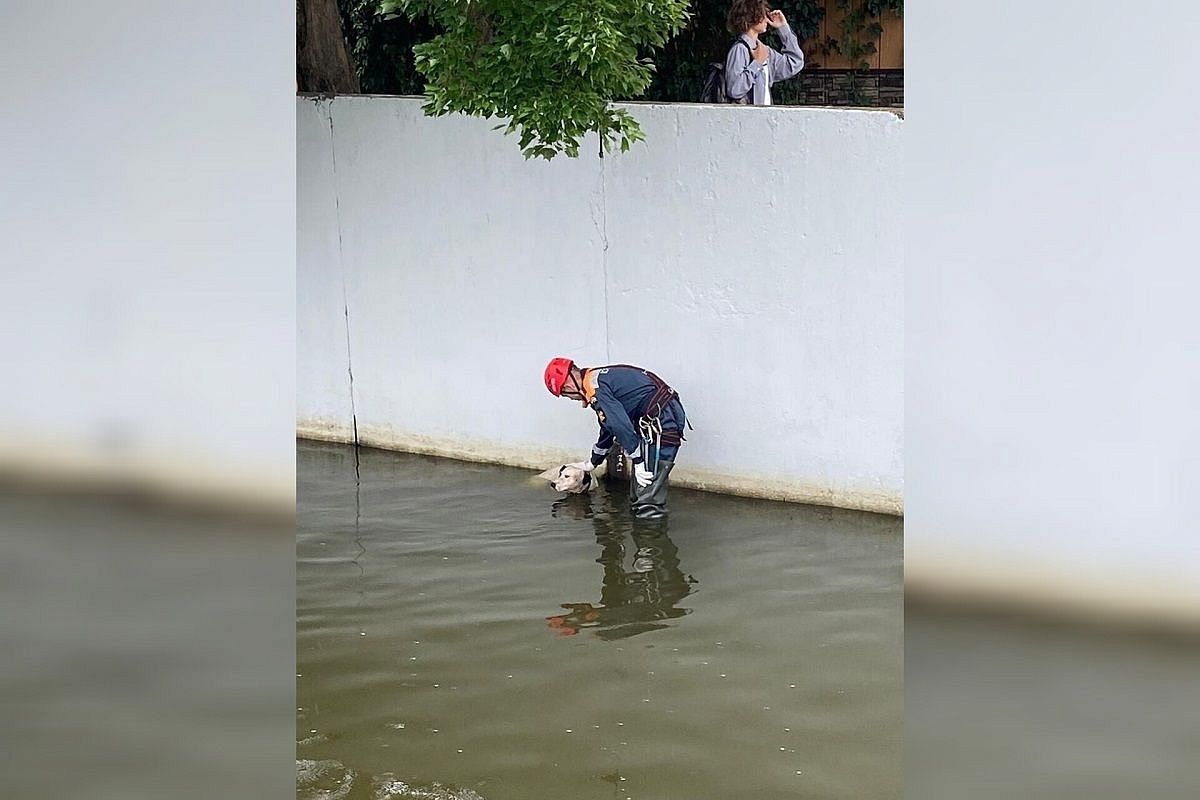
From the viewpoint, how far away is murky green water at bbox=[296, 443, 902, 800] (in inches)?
173

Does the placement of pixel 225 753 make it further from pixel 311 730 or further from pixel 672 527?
pixel 672 527

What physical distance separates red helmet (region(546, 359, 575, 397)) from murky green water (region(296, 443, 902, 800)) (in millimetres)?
715

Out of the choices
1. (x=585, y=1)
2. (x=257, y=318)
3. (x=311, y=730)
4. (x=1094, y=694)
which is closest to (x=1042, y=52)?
(x=1094, y=694)

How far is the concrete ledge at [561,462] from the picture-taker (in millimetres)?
7621

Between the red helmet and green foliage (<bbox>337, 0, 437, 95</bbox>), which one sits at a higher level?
green foliage (<bbox>337, 0, 437, 95</bbox>)

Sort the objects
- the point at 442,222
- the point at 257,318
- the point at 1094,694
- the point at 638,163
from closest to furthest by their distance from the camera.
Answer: the point at 1094,694 < the point at 257,318 < the point at 638,163 < the point at 442,222

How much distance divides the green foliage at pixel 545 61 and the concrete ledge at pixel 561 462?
2067 mm

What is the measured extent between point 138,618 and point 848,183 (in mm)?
6077

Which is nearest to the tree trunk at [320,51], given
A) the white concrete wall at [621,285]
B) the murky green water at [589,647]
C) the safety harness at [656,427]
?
the white concrete wall at [621,285]

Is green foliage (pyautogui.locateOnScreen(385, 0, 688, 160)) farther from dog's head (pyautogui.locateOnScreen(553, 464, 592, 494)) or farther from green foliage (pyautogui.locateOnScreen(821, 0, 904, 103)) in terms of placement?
green foliage (pyautogui.locateOnScreen(821, 0, 904, 103))

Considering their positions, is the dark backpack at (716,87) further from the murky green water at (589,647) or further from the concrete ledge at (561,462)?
the murky green water at (589,647)

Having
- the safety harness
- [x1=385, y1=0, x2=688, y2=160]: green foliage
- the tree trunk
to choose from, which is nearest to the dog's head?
the safety harness

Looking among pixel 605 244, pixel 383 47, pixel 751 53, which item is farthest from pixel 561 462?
pixel 383 47

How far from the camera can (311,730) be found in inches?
185
